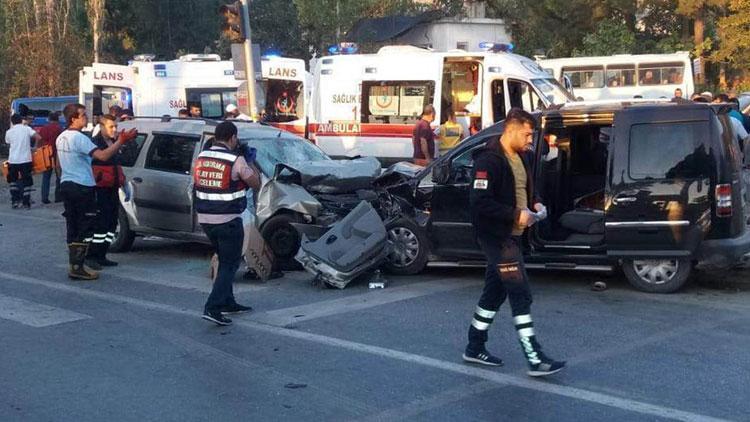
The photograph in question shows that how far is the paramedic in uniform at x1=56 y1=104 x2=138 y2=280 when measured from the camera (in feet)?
33.6

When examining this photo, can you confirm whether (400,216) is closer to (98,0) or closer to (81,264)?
(81,264)

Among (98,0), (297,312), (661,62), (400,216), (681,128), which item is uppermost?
(98,0)

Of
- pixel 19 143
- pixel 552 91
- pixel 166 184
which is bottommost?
pixel 166 184

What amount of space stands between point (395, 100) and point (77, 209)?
9446 millimetres

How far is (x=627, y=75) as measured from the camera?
25.7 metres

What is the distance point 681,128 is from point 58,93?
29090 mm

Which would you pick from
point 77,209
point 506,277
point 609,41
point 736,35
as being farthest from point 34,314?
point 736,35

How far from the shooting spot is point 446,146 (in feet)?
52.2

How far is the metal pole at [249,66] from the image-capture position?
15016 millimetres

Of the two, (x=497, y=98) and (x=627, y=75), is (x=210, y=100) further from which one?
(x=627, y=75)

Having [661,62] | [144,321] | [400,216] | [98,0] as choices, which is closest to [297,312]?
[144,321]

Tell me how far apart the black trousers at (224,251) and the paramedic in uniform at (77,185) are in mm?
A: 2806

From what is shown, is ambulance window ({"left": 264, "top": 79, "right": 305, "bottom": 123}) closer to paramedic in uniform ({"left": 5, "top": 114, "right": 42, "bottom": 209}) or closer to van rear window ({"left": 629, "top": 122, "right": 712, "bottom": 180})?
paramedic in uniform ({"left": 5, "top": 114, "right": 42, "bottom": 209})

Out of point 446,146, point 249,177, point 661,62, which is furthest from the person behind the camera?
point 661,62
